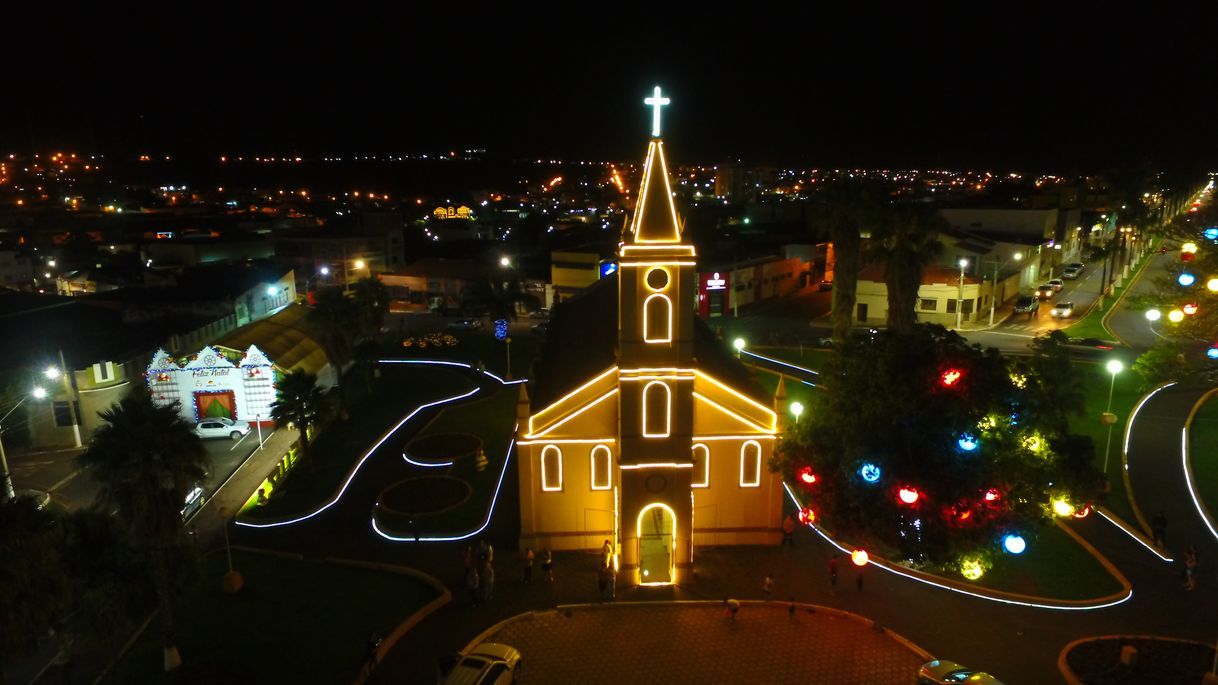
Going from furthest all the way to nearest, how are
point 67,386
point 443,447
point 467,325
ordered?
point 467,325 < point 67,386 < point 443,447

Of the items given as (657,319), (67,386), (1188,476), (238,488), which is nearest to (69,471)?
(67,386)

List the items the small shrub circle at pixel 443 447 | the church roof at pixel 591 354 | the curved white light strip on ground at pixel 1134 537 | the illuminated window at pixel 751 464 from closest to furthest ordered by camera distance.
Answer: the curved white light strip on ground at pixel 1134 537 < the illuminated window at pixel 751 464 < the church roof at pixel 591 354 < the small shrub circle at pixel 443 447

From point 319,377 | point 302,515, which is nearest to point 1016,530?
point 302,515

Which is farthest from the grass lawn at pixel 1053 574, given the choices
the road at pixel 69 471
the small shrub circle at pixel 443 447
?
the road at pixel 69 471

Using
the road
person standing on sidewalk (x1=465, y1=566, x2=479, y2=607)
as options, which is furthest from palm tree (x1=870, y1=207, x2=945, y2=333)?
the road

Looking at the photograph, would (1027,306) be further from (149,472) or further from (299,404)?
(149,472)

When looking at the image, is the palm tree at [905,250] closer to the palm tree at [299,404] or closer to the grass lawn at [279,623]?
the palm tree at [299,404]

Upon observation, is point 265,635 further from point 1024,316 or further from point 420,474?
point 1024,316
